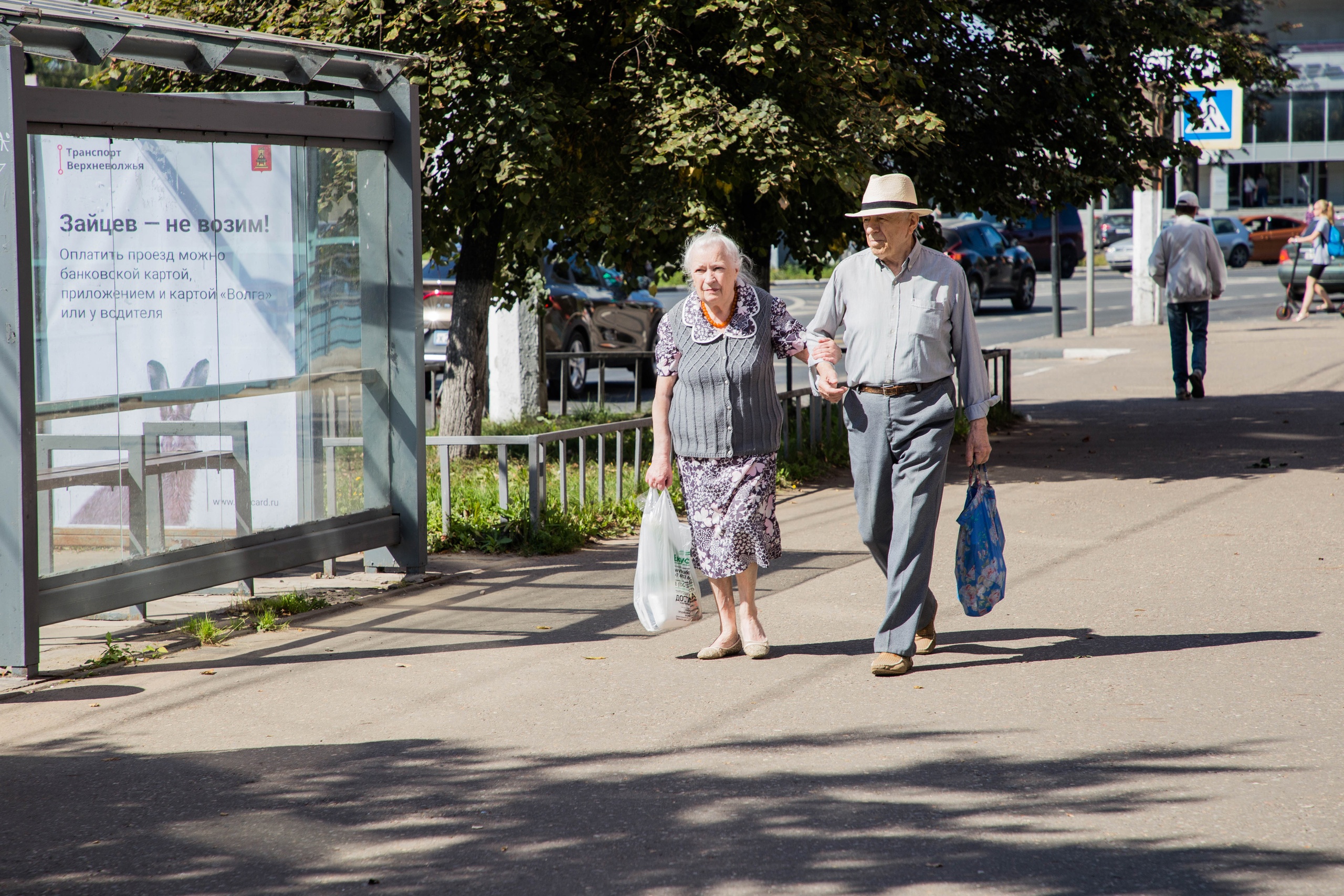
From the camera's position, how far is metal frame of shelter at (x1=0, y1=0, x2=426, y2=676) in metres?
5.71

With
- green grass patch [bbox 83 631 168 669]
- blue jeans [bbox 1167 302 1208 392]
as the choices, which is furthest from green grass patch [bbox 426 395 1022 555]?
blue jeans [bbox 1167 302 1208 392]

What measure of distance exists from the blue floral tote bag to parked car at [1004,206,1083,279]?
107ft

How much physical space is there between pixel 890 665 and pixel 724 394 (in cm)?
122

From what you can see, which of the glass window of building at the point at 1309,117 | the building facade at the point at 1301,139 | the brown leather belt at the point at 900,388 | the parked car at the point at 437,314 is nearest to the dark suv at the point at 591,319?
the parked car at the point at 437,314

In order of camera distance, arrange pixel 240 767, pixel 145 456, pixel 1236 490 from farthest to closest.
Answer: pixel 1236 490
pixel 145 456
pixel 240 767

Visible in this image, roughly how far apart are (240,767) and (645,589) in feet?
6.13

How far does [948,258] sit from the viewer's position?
582 centimetres

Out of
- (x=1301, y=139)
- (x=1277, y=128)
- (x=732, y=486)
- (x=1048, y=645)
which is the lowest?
(x=1048, y=645)

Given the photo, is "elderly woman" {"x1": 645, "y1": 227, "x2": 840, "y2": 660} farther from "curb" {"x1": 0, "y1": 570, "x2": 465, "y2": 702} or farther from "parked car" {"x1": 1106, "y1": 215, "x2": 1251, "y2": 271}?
"parked car" {"x1": 1106, "y1": 215, "x2": 1251, "y2": 271}

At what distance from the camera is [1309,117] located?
58906 millimetres

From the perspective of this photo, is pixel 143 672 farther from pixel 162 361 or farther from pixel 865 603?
pixel 865 603

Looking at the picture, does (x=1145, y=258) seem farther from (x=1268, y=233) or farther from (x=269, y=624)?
(x=1268, y=233)

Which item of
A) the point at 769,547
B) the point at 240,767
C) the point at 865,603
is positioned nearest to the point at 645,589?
the point at 769,547

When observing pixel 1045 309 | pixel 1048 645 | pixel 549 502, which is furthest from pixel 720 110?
pixel 1045 309
